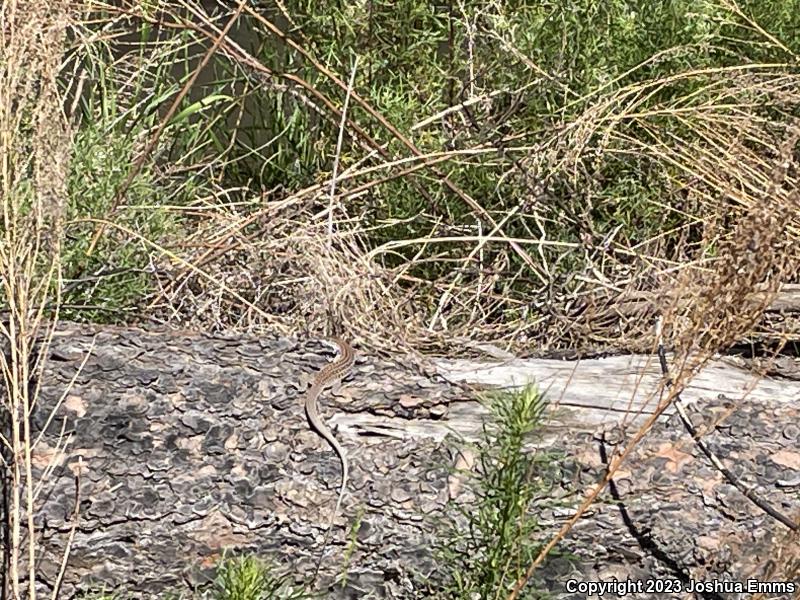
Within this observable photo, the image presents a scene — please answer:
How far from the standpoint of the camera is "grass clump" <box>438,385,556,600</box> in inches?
83.3

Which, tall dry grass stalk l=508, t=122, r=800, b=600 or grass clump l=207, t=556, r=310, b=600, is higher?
tall dry grass stalk l=508, t=122, r=800, b=600

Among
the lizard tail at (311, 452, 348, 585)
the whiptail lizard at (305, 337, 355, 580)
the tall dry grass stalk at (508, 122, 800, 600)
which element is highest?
the tall dry grass stalk at (508, 122, 800, 600)

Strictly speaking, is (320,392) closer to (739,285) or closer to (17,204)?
(17,204)

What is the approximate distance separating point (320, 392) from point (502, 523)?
680mm

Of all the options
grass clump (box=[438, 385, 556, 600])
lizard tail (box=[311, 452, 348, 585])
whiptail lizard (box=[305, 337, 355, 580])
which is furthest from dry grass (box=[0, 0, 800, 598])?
grass clump (box=[438, 385, 556, 600])

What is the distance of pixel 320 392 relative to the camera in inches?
106

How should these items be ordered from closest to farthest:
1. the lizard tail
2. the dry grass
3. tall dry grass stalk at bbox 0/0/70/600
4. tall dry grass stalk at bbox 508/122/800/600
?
tall dry grass stalk at bbox 508/122/800/600
tall dry grass stalk at bbox 0/0/70/600
the lizard tail
the dry grass

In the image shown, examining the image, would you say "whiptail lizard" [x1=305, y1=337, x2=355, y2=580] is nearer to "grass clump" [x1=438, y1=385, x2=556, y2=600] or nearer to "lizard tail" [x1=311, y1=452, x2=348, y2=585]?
"lizard tail" [x1=311, y1=452, x2=348, y2=585]

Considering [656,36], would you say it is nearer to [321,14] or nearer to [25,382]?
[321,14]

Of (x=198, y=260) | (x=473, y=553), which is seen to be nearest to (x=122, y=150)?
(x=198, y=260)

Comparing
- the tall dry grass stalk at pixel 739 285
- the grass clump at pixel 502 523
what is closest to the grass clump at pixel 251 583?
the grass clump at pixel 502 523

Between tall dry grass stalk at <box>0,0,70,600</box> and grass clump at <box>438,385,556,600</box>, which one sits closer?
grass clump at <box>438,385,556,600</box>

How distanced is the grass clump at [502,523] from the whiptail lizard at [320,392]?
0.25 m

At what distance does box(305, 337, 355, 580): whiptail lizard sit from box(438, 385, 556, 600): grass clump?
25 cm
